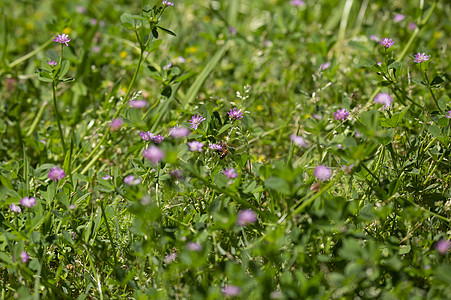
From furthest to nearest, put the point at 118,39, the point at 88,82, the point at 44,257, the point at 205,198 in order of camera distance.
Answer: the point at 118,39 → the point at 88,82 → the point at 205,198 → the point at 44,257

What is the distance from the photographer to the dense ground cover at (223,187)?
144 centimetres

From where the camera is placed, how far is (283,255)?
153 centimetres

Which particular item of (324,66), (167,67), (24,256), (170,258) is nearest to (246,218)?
(170,258)

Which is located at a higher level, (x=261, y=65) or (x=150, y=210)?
(x=150, y=210)

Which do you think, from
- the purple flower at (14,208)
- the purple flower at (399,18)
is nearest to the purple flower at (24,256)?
the purple flower at (14,208)

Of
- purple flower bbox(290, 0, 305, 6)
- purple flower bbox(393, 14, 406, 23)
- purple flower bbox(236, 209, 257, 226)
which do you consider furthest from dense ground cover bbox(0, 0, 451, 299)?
purple flower bbox(290, 0, 305, 6)

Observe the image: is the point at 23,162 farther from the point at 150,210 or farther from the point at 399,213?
the point at 399,213

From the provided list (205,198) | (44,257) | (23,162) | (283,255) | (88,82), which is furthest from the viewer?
(88,82)

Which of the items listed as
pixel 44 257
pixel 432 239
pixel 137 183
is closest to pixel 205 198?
pixel 137 183

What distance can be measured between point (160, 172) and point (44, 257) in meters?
0.52

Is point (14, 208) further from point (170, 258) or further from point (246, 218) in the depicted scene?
point (246, 218)

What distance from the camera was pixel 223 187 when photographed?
159 centimetres

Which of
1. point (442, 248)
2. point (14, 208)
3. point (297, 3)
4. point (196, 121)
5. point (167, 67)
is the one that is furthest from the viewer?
point (297, 3)

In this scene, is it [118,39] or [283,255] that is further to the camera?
[118,39]
